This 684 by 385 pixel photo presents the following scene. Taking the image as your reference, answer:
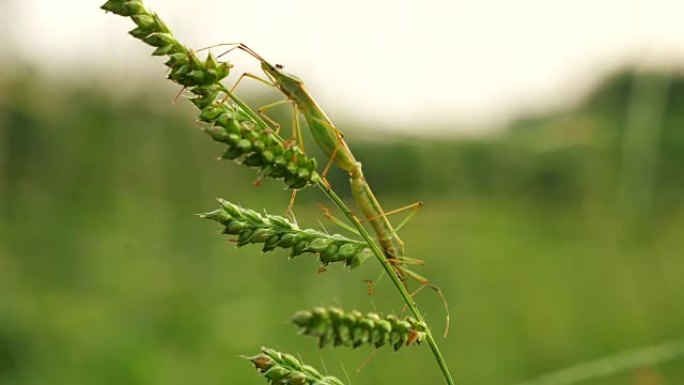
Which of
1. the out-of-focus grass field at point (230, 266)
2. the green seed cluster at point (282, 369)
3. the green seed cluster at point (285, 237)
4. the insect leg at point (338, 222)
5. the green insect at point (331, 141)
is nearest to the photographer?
the green seed cluster at point (282, 369)

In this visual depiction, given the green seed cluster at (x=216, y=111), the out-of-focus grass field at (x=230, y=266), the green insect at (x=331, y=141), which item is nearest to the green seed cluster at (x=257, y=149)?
the green seed cluster at (x=216, y=111)

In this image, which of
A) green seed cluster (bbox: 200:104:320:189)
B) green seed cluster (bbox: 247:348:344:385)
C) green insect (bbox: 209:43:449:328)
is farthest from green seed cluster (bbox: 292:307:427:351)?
green insect (bbox: 209:43:449:328)

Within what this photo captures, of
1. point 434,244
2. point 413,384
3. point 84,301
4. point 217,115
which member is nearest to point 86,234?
point 84,301

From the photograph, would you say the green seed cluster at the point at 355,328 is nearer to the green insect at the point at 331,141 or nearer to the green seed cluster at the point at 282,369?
the green seed cluster at the point at 282,369

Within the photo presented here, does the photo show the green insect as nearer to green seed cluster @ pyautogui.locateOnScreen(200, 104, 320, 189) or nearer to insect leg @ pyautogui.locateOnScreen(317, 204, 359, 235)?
insect leg @ pyautogui.locateOnScreen(317, 204, 359, 235)

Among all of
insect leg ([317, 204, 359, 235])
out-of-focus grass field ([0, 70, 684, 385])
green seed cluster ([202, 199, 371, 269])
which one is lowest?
out-of-focus grass field ([0, 70, 684, 385])

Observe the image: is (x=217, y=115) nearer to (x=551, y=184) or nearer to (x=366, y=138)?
(x=366, y=138)

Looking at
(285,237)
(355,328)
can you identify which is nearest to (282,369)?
(355,328)
